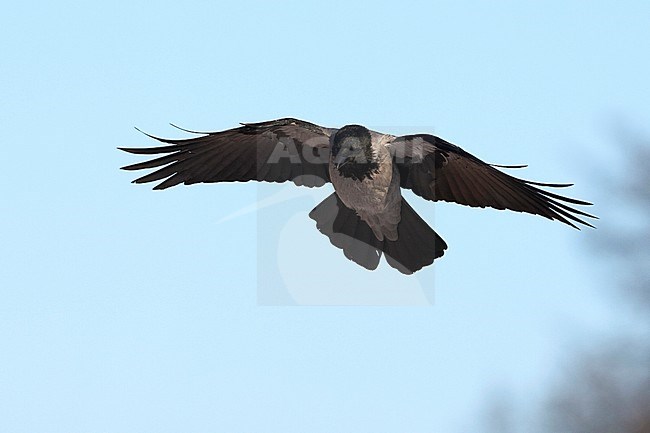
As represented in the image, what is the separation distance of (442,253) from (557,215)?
115 centimetres

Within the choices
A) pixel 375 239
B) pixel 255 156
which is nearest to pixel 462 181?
pixel 375 239

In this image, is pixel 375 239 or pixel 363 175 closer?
pixel 363 175

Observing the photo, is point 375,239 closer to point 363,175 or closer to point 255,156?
point 363,175

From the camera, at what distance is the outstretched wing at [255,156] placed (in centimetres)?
1252

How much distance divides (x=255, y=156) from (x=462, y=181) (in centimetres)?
192

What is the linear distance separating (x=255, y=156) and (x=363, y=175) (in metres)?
1.31

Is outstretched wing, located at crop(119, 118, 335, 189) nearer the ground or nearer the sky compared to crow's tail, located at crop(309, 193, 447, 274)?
nearer the sky

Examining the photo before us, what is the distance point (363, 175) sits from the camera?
11.9m

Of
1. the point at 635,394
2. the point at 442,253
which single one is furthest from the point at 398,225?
the point at 635,394

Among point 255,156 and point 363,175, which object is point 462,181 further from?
point 255,156

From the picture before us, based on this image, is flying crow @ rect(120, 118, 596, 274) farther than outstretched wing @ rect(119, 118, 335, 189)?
No

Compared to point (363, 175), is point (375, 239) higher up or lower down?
lower down

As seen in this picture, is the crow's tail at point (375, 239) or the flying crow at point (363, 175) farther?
the crow's tail at point (375, 239)

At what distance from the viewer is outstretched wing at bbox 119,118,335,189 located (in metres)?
12.5
